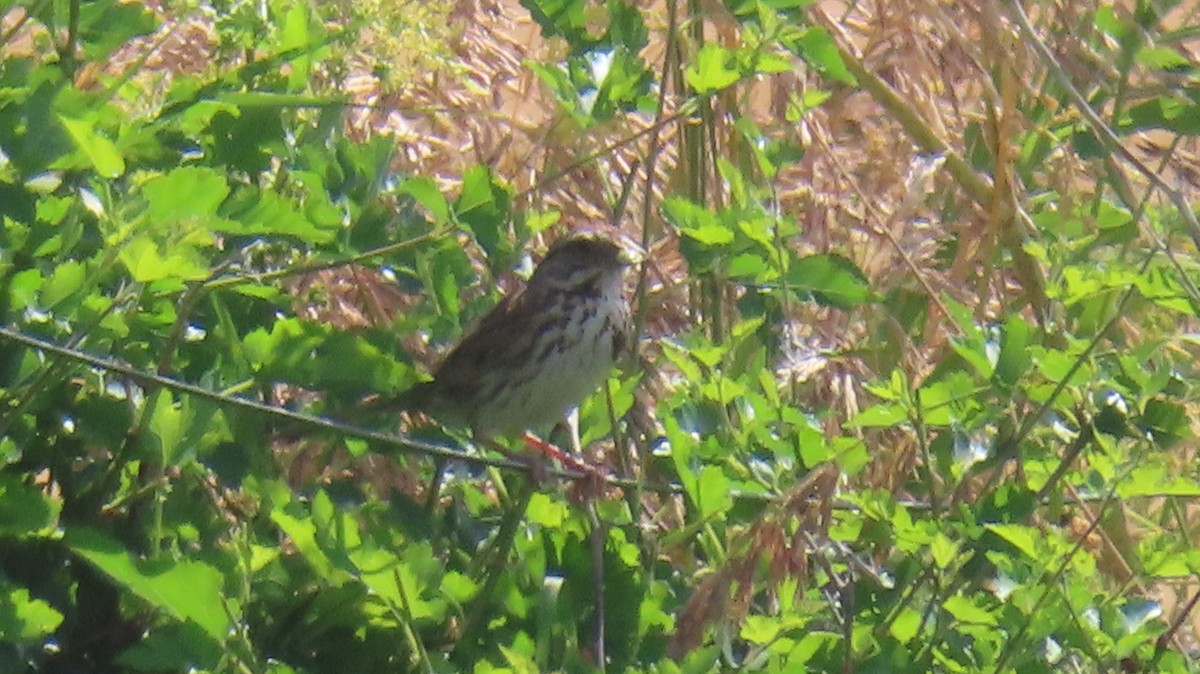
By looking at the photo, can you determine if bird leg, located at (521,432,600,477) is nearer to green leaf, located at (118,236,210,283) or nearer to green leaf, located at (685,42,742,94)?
green leaf, located at (685,42,742,94)

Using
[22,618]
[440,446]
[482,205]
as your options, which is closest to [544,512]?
[440,446]

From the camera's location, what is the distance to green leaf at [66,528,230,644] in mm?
1935

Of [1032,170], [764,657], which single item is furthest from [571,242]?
[764,657]

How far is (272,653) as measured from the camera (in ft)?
7.32

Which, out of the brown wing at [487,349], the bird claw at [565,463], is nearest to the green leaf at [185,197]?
the bird claw at [565,463]

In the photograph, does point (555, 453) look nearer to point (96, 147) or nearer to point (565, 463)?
point (565, 463)

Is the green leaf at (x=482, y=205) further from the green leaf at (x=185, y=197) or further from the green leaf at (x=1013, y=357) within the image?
the green leaf at (x=1013, y=357)

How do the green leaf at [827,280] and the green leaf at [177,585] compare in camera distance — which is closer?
the green leaf at [177,585]

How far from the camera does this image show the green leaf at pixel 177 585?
1935mm

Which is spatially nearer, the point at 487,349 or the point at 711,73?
the point at 711,73

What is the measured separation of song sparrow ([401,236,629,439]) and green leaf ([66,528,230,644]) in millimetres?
1284

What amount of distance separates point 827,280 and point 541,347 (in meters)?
1.28

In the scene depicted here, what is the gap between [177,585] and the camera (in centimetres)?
195

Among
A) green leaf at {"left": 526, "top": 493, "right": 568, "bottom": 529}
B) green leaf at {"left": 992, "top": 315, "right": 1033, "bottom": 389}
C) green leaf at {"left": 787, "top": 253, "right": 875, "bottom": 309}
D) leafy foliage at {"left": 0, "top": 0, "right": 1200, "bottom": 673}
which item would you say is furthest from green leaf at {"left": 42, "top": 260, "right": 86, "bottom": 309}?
green leaf at {"left": 992, "top": 315, "right": 1033, "bottom": 389}
